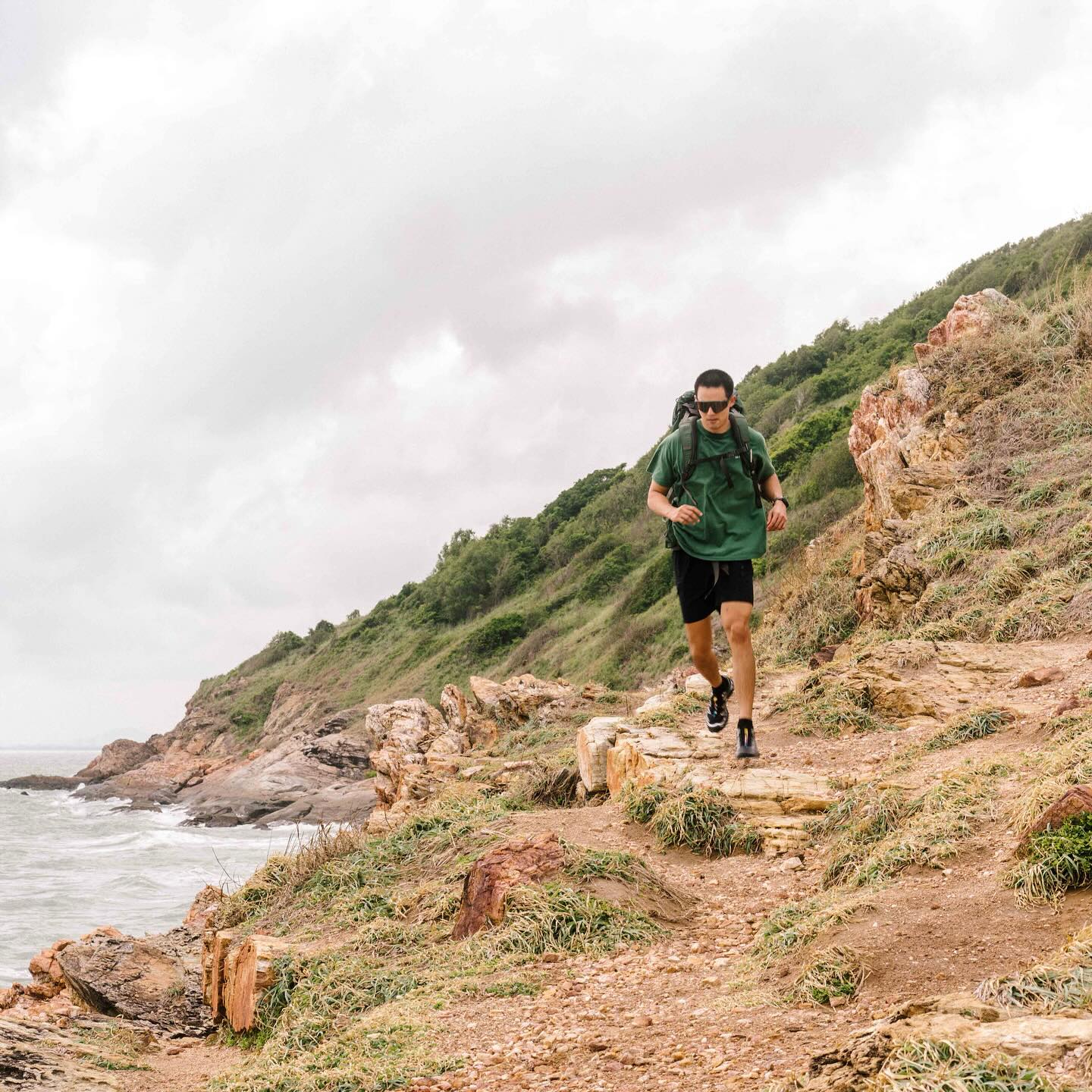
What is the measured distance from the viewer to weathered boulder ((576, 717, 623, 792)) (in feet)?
27.1

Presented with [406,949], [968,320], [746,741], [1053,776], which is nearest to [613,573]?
[968,320]

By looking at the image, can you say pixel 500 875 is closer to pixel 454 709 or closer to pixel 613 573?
pixel 454 709

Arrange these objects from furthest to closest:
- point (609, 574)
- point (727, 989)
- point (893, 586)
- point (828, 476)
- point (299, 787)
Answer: point (609, 574)
point (299, 787)
point (828, 476)
point (893, 586)
point (727, 989)

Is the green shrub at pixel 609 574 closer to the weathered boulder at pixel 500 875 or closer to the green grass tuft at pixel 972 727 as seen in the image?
the green grass tuft at pixel 972 727

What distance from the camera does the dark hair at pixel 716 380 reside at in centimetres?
532

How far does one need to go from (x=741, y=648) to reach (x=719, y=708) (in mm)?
958

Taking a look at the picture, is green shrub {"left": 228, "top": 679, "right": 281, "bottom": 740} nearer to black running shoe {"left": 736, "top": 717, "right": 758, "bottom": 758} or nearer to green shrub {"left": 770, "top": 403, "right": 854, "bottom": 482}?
green shrub {"left": 770, "top": 403, "right": 854, "bottom": 482}

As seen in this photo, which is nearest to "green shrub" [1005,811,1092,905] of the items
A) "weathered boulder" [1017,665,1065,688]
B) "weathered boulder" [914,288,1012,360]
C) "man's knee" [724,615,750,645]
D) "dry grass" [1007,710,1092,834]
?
"dry grass" [1007,710,1092,834]

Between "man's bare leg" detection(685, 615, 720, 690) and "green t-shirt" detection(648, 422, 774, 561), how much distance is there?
1.58 feet

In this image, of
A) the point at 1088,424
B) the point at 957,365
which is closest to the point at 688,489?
the point at 1088,424

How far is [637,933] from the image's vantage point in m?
4.50

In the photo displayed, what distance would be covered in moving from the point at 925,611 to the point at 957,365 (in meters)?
6.21

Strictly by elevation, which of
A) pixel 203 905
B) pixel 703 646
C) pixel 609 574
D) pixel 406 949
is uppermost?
pixel 609 574

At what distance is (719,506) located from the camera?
5.54 m
